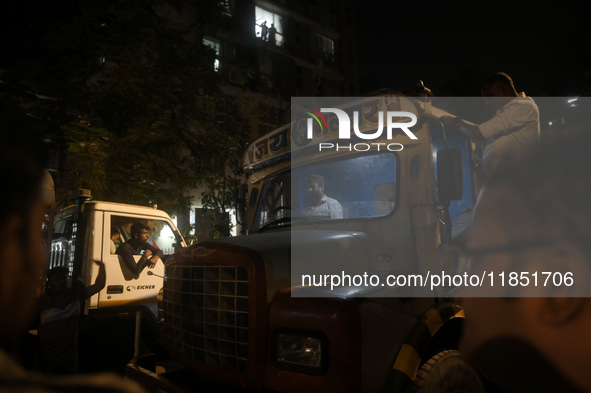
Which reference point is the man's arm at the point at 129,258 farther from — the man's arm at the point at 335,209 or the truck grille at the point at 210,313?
the man's arm at the point at 335,209

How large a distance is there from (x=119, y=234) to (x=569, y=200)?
682 cm

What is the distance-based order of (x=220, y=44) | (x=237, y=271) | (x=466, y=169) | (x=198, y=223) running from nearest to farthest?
(x=237, y=271)
(x=466, y=169)
(x=198, y=223)
(x=220, y=44)

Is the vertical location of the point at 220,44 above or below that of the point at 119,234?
above

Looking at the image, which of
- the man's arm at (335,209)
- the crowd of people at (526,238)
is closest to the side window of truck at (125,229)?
the man's arm at (335,209)

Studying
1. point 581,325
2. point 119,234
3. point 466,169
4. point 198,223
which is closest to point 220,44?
point 198,223

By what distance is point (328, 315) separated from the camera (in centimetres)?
231

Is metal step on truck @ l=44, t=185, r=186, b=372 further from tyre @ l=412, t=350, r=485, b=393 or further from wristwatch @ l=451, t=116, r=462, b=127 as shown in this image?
wristwatch @ l=451, t=116, r=462, b=127

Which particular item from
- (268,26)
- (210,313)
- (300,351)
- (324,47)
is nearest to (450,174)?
(300,351)

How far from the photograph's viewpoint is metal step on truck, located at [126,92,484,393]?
2381 millimetres

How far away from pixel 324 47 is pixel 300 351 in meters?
31.5

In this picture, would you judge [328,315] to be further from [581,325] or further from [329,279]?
[581,325]

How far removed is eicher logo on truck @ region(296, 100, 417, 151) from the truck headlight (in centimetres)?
175

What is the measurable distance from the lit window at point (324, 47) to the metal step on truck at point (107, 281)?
26.2 meters

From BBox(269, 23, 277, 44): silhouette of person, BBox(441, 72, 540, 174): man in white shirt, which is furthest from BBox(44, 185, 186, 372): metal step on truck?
BBox(269, 23, 277, 44): silhouette of person
